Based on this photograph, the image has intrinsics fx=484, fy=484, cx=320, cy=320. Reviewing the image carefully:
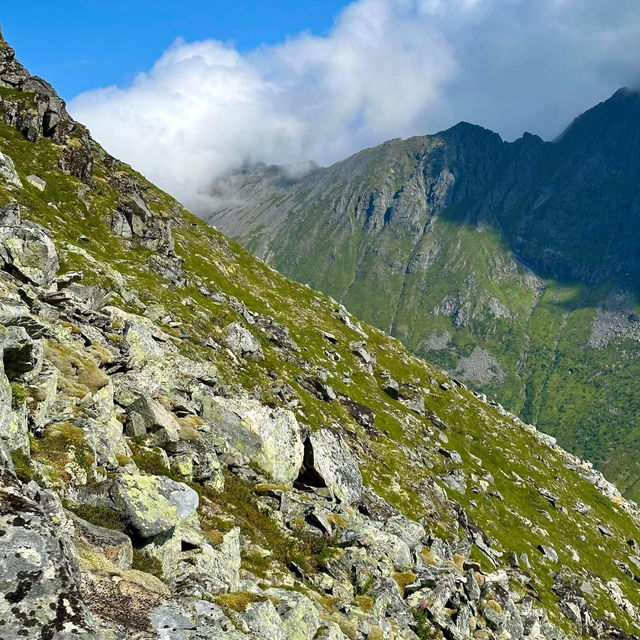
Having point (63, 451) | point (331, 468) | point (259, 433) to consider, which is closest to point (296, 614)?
point (63, 451)

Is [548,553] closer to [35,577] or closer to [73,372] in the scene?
[73,372]

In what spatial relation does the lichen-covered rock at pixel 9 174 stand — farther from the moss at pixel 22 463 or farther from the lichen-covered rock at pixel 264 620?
the lichen-covered rock at pixel 264 620

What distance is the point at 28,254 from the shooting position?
3938cm

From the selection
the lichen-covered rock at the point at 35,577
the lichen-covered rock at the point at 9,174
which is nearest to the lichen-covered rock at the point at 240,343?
the lichen-covered rock at the point at 9,174

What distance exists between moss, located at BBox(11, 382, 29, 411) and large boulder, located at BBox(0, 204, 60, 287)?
19457mm

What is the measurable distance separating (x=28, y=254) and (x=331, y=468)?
97.6ft

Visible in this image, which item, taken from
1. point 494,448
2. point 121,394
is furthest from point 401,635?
point 494,448

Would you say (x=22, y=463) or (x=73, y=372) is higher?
(x=73, y=372)

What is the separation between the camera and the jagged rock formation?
13.1m

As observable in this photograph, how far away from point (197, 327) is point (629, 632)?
9501cm

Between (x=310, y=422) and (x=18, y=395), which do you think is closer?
(x=18, y=395)

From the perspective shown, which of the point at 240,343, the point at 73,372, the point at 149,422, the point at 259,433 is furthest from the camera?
the point at 240,343

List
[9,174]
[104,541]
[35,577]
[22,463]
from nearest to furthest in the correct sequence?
[35,577], [104,541], [22,463], [9,174]

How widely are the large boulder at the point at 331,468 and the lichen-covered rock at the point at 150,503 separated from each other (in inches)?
614
